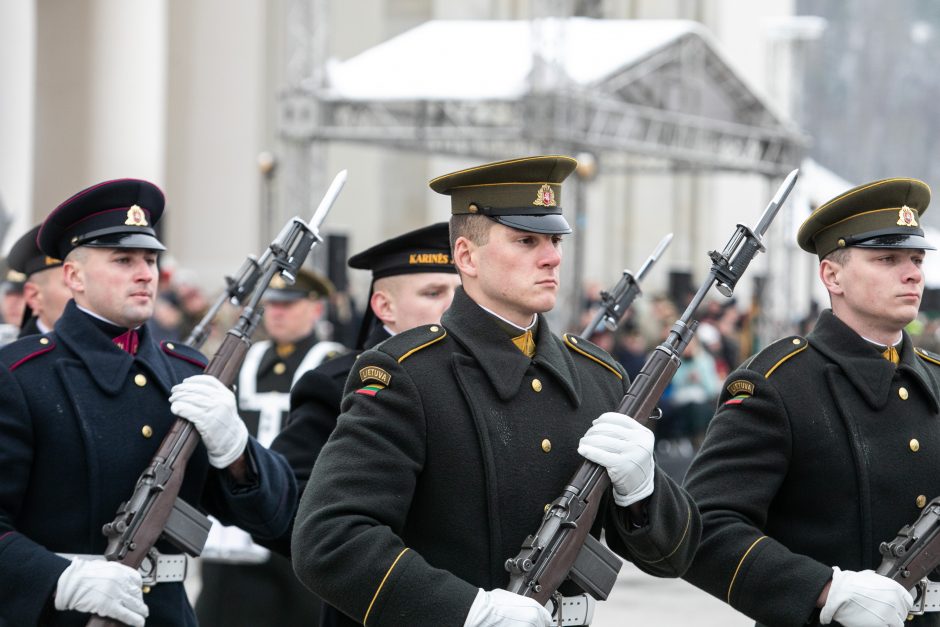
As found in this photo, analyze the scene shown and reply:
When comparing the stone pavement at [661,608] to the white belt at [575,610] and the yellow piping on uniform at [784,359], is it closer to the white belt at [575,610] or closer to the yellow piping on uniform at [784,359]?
the yellow piping on uniform at [784,359]

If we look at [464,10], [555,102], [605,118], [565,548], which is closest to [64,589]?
[565,548]

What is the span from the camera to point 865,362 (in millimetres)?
4223

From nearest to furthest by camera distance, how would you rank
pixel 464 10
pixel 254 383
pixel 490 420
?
1. pixel 490 420
2. pixel 254 383
3. pixel 464 10

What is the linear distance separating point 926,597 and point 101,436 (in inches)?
81.5

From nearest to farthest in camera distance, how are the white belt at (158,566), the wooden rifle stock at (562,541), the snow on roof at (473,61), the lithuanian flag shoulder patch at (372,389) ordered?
1. the wooden rifle stock at (562,541)
2. the lithuanian flag shoulder patch at (372,389)
3. the white belt at (158,566)
4. the snow on roof at (473,61)

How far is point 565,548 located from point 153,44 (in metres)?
19.7

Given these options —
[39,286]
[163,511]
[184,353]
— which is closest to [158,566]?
[163,511]

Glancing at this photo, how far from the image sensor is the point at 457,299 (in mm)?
3764

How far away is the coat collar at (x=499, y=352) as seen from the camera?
3.63 m

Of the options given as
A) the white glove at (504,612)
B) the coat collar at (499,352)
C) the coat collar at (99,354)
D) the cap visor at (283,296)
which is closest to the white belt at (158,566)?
the coat collar at (99,354)

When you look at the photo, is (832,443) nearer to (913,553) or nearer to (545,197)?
(913,553)

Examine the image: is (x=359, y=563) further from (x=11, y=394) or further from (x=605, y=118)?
(x=605, y=118)

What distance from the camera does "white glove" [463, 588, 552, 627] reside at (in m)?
3.32

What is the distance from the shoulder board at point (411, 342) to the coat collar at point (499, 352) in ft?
0.12
